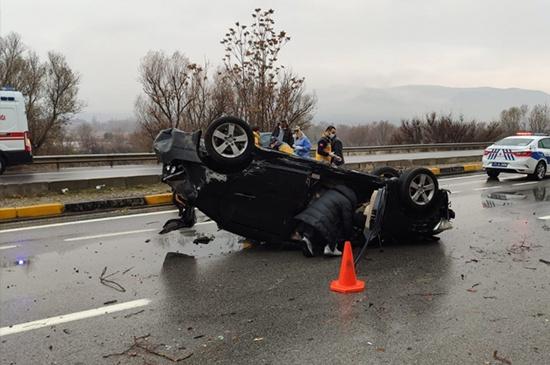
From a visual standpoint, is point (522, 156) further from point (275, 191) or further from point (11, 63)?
point (11, 63)

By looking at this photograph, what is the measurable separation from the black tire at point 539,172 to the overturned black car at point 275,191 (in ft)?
34.8

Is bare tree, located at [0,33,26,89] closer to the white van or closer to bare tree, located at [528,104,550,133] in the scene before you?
the white van

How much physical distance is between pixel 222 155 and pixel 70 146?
36251 mm

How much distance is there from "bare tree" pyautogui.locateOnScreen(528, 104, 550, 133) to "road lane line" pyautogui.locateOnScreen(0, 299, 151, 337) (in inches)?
2127

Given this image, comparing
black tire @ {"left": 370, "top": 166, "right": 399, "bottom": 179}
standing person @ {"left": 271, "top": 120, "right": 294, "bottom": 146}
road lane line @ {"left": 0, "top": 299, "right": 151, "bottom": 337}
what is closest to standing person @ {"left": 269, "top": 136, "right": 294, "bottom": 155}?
black tire @ {"left": 370, "top": 166, "right": 399, "bottom": 179}

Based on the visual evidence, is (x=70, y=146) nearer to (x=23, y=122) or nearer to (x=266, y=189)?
(x=23, y=122)

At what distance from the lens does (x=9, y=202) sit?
10.1 metres

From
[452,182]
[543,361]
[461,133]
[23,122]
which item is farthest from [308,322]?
[461,133]

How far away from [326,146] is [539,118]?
50.9 m

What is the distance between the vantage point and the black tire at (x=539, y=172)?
1488 cm

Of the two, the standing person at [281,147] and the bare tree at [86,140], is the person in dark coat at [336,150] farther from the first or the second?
the bare tree at [86,140]

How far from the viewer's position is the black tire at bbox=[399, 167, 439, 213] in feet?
20.2

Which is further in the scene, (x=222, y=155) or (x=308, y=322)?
(x=222, y=155)

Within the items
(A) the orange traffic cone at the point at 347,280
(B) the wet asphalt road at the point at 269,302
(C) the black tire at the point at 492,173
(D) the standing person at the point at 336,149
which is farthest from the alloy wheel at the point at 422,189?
(C) the black tire at the point at 492,173
